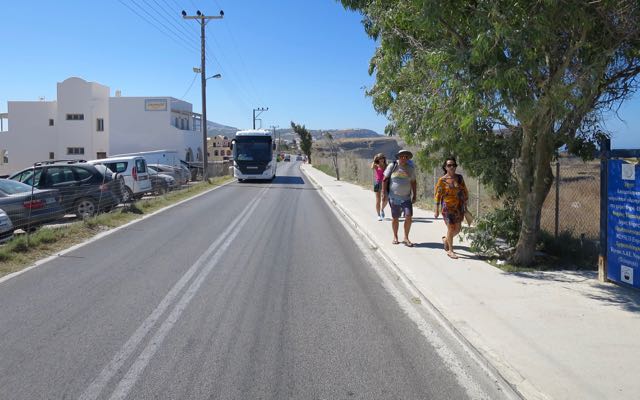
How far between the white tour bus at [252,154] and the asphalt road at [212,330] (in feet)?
79.1

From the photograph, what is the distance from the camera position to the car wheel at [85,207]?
603 inches

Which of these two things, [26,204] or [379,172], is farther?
[379,172]

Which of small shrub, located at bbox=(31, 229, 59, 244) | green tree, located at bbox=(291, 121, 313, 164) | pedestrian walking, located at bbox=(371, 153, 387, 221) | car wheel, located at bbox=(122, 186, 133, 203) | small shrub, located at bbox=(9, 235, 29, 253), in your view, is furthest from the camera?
green tree, located at bbox=(291, 121, 313, 164)

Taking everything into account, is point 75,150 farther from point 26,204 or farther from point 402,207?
point 402,207

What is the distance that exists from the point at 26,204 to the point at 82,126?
49014 mm

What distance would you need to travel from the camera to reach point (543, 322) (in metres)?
5.73

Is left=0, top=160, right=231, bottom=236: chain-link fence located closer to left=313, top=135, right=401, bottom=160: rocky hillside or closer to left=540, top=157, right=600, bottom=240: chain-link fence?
left=540, top=157, right=600, bottom=240: chain-link fence

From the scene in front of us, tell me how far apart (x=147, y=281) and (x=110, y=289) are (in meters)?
0.58

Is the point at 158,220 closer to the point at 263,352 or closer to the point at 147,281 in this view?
the point at 147,281

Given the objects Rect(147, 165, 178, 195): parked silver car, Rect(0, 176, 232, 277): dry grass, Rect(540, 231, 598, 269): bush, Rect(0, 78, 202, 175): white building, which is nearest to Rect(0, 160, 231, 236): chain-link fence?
Rect(0, 176, 232, 277): dry grass

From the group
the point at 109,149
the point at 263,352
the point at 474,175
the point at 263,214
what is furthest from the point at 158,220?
the point at 109,149

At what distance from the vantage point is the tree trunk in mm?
8078

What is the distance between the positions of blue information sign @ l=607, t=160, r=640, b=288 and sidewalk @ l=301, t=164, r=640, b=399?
25cm

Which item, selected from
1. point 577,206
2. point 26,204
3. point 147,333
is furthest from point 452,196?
point 26,204
